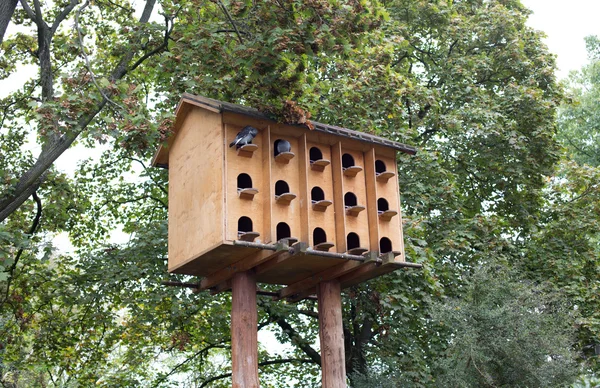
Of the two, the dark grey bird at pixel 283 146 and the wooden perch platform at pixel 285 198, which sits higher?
the dark grey bird at pixel 283 146

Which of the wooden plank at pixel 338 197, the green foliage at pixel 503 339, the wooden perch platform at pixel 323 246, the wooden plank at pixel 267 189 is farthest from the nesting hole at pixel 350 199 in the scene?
the green foliage at pixel 503 339

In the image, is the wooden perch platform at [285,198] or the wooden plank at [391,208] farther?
the wooden plank at [391,208]

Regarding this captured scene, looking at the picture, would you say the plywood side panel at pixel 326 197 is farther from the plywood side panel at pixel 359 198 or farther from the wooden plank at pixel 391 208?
the wooden plank at pixel 391 208

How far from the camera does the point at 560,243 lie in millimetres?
13898

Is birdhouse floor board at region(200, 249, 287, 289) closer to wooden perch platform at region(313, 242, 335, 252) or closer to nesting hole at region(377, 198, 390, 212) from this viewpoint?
wooden perch platform at region(313, 242, 335, 252)

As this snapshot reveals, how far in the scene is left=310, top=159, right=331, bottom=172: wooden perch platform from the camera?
873cm

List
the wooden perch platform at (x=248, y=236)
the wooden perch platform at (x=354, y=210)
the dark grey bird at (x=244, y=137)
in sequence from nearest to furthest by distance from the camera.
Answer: the wooden perch platform at (x=248, y=236) → the dark grey bird at (x=244, y=137) → the wooden perch platform at (x=354, y=210)

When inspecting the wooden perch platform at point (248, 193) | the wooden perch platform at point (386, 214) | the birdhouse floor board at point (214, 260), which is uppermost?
the wooden perch platform at point (386, 214)

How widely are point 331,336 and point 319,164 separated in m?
2.14

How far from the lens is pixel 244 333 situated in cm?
825

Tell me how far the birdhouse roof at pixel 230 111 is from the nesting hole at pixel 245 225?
1.18m

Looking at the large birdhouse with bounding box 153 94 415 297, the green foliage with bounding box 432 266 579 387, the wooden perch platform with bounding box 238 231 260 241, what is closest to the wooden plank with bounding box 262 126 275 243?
the large birdhouse with bounding box 153 94 415 297

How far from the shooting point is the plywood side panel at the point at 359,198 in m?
8.79

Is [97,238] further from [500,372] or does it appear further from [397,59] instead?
[500,372]
